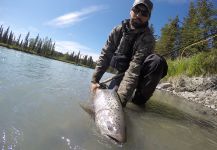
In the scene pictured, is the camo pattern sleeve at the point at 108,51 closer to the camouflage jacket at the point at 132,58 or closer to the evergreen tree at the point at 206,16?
the camouflage jacket at the point at 132,58

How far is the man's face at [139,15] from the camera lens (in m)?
3.56

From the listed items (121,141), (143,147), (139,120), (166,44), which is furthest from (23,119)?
(166,44)

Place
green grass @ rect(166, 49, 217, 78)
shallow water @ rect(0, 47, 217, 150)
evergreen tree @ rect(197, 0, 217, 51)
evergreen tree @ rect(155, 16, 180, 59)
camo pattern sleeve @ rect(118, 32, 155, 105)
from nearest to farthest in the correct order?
shallow water @ rect(0, 47, 217, 150)
camo pattern sleeve @ rect(118, 32, 155, 105)
green grass @ rect(166, 49, 217, 78)
evergreen tree @ rect(197, 0, 217, 51)
evergreen tree @ rect(155, 16, 180, 59)

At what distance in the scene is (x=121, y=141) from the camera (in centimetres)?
186

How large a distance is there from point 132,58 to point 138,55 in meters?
0.31

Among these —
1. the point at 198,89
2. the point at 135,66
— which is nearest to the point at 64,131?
the point at 135,66

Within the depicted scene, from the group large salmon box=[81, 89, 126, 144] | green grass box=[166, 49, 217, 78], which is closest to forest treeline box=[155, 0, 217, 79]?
green grass box=[166, 49, 217, 78]

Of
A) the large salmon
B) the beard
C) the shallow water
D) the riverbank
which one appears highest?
the beard

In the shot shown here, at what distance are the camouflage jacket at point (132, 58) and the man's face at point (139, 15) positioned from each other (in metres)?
0.13

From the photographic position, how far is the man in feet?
11.4

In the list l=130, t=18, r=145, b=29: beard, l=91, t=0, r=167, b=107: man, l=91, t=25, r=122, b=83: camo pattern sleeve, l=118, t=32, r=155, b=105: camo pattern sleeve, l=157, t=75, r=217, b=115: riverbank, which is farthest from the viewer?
l=157, t=75, r=217, b=115: riverbank

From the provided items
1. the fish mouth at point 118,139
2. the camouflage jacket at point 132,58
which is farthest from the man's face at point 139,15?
the fish mouth at point 118,139

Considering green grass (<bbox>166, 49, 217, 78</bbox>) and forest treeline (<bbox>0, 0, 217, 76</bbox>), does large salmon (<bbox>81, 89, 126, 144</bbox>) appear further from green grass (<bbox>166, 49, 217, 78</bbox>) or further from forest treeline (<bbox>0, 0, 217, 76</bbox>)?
green grass (<bbox>166, 49, 217, 78</bbox>)

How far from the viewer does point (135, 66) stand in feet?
10.6
